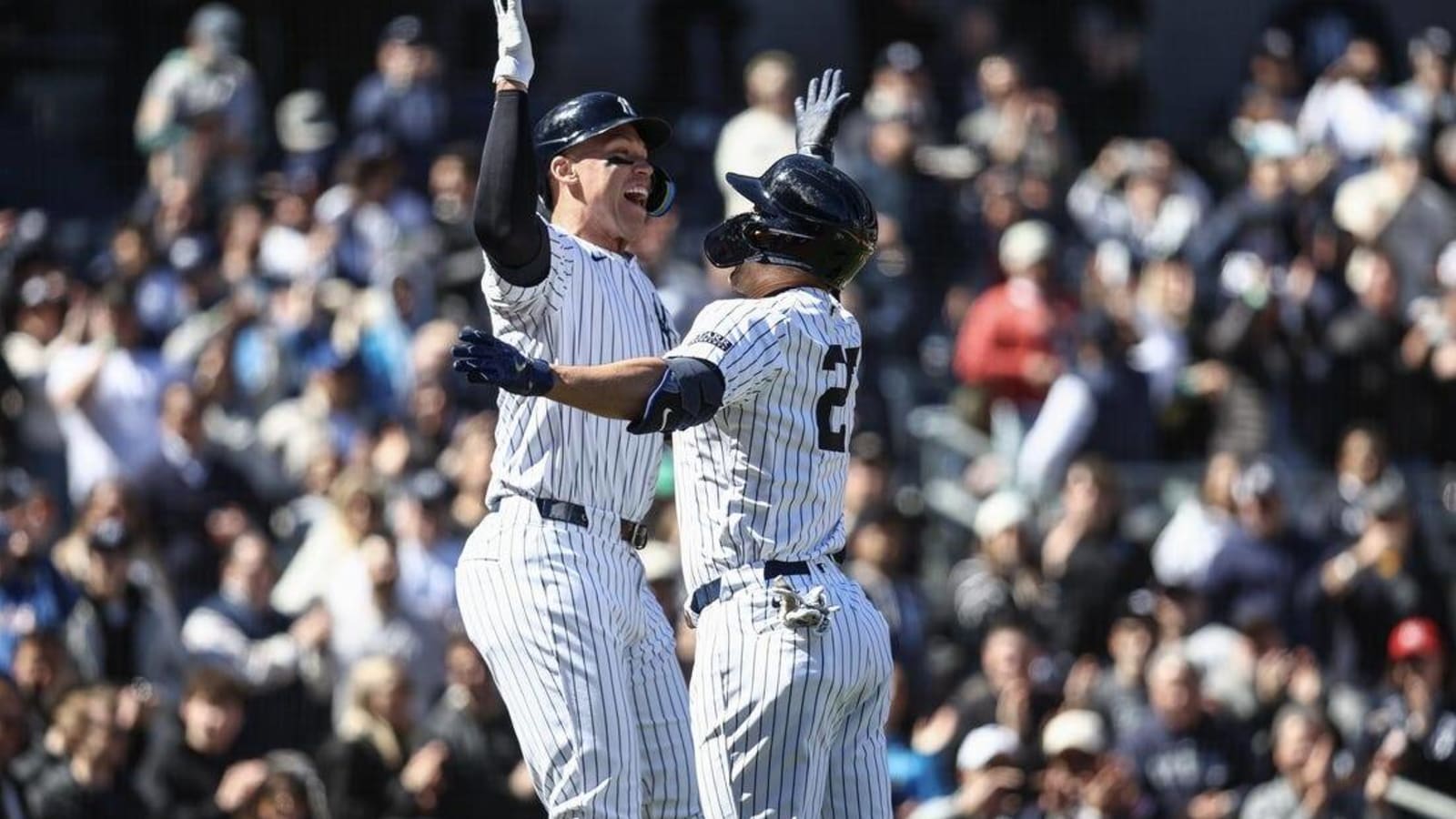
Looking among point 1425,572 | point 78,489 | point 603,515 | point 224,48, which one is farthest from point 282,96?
point 603,515

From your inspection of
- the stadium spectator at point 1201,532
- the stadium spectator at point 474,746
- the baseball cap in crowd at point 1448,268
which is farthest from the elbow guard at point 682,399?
the baseball cap in crowd at point 1448,268

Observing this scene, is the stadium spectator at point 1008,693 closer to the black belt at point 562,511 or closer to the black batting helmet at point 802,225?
the black belt at point 562,511

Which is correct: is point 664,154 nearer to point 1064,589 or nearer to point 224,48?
point 224,48

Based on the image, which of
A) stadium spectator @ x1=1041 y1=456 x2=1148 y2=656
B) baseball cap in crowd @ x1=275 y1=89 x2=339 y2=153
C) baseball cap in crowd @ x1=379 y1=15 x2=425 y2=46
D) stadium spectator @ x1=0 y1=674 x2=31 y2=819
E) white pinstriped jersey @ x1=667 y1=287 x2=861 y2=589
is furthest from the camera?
baseball cap in crowd @ x1=275 y1=89 x2=339 y2=153

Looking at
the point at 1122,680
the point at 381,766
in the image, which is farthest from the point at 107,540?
the point at 1122,680

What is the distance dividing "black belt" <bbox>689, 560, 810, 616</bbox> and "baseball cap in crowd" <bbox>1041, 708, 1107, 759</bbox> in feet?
13.0

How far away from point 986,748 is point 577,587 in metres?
3.98

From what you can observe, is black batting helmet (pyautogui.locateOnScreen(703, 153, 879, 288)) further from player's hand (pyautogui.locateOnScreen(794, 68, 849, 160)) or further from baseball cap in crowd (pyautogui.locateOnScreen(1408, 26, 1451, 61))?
baseball cap in crowd (pyautogui.locateOnScreen(1408, 26, 1451, 61))

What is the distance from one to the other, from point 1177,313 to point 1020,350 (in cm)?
108

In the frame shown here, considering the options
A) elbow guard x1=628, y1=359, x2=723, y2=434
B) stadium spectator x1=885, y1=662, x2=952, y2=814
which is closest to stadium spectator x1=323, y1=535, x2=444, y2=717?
stadium spectator x1=885, y1=662, x2=952, y2=814

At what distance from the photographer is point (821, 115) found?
753cm

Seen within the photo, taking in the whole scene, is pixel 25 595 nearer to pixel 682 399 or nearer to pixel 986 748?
pixel 986 748

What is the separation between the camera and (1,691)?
9789mm

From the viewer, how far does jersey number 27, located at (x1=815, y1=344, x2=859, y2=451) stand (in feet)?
22.1
